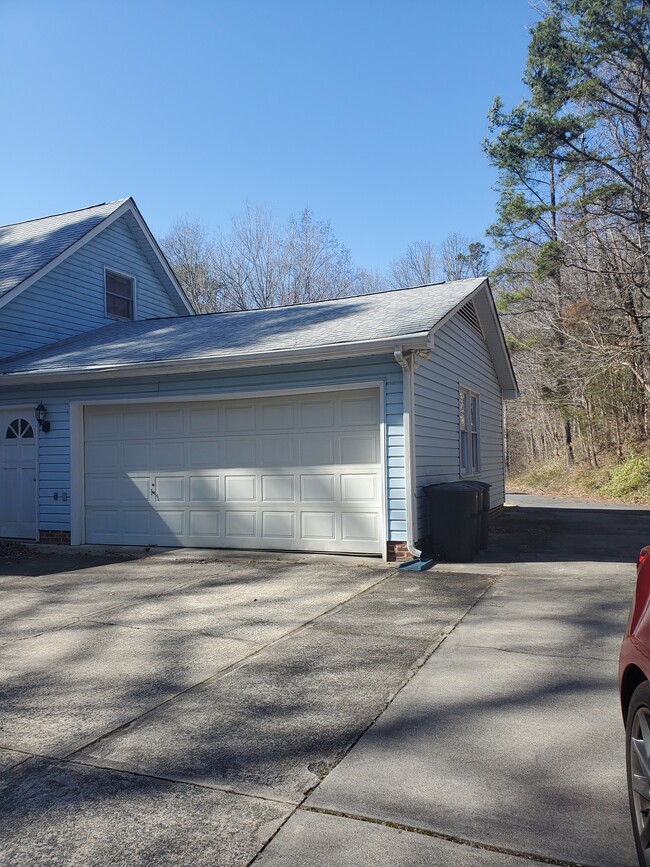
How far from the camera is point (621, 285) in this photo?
69.9ft

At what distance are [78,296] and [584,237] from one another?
41.4ft

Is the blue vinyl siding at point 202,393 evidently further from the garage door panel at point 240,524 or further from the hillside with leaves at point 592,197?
the hillside with leaves at point 592,197

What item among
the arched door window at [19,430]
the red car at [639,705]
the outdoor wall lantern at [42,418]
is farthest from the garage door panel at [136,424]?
the red car at [639,705]

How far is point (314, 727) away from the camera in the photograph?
380cm

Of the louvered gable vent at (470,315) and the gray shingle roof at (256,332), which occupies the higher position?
the louvered gable vent at (470,315)

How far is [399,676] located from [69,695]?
2160mm

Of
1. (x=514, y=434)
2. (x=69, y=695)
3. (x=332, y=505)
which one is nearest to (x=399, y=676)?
(x=69, y=695)

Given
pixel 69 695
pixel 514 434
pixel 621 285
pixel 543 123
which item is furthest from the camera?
pixel 514 434

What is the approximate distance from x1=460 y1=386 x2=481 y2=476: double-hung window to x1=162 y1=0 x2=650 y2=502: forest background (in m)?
5.92

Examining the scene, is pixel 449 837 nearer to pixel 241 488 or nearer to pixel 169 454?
pixel 241 488

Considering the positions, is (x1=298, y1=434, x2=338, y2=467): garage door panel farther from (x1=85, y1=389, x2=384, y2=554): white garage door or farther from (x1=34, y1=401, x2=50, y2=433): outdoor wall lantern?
(x1=34, y1=401, x2=50, y2=433): outdoor wall lantern

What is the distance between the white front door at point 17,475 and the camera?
11781 mm

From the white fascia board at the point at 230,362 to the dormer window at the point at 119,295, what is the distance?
499 cm

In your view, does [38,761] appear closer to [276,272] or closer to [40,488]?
[40,488]
